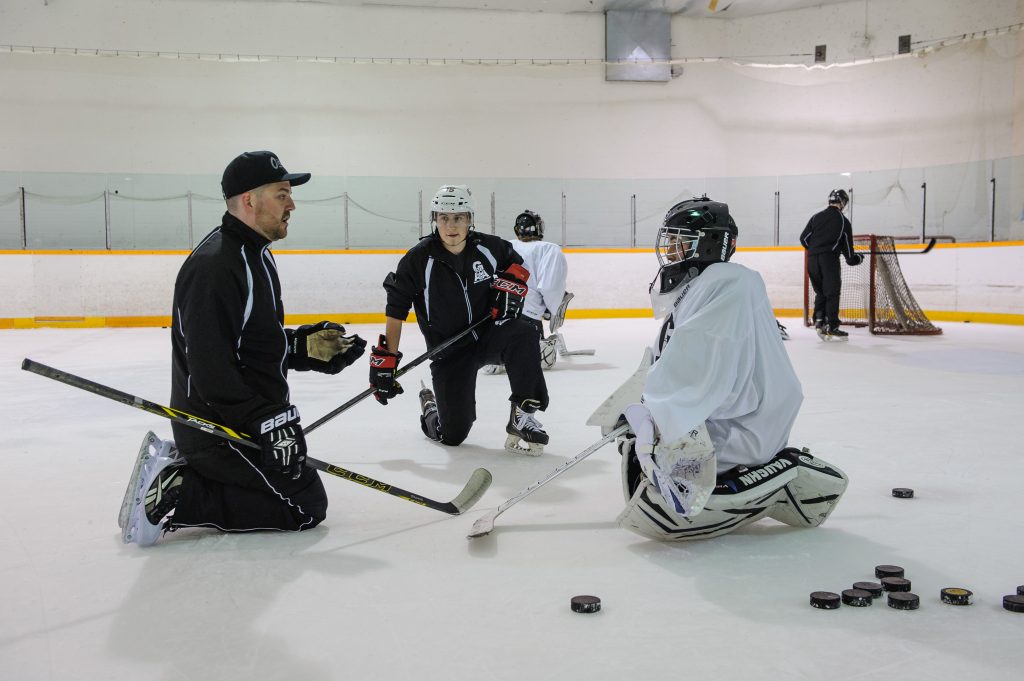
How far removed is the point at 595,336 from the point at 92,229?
21.9 feet

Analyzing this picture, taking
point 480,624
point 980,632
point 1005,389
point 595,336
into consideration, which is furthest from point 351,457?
point 595,336

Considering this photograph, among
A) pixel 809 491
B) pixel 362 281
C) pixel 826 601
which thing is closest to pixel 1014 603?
pixel 826 601

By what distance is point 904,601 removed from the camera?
1.87 metres

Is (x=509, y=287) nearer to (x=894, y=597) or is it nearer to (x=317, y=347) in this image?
(x=317, y=347)

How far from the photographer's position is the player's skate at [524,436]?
3.60 metres

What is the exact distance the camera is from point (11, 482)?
3.15 metres

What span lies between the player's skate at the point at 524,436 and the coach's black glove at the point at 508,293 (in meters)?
0.42

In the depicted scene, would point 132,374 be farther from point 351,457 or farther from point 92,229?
point 92,229

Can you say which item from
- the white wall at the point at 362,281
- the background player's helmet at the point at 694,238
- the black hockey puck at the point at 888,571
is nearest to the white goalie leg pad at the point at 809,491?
the black hockey puck at the point at 888,571

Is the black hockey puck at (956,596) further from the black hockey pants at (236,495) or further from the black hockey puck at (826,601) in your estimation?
the black hockey pants at (236,495)

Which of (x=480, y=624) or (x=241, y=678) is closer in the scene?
(x=241, y=678)

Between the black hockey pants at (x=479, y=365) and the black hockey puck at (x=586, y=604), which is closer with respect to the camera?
the black hockey puck at (x=586, y=604)

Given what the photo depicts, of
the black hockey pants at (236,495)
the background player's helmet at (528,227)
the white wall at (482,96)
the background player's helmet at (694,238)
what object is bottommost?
the black hockey pants at (236,495)

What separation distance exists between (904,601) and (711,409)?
0.56m
